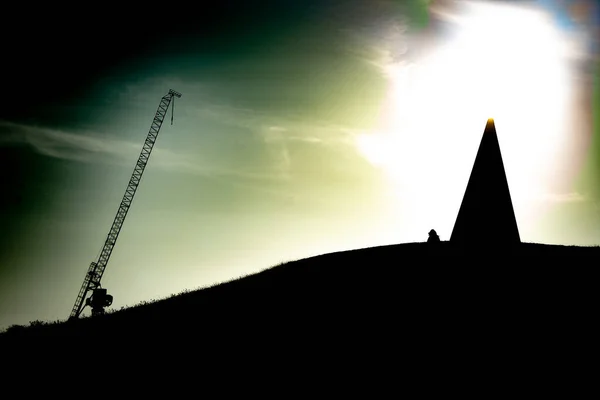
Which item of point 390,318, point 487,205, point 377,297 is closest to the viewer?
point 390,318

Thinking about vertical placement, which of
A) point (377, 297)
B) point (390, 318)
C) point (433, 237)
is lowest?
point (390, 318)

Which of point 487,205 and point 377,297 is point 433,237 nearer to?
point 487,205

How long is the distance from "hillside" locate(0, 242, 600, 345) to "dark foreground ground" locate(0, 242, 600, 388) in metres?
0.05

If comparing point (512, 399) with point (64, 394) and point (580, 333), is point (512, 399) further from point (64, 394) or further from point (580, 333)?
point (64, 394)

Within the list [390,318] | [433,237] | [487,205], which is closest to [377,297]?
[390,318]

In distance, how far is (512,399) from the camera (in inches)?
444

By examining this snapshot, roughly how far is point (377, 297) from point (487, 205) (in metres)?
6.42

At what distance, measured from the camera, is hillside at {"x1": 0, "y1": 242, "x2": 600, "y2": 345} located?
16234 mm

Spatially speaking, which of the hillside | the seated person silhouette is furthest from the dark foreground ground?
the seated person silhouette

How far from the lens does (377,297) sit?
17.9 metres

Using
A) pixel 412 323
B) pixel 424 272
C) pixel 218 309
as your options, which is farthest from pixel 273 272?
pixel 412 323

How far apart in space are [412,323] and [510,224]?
24.7 ft

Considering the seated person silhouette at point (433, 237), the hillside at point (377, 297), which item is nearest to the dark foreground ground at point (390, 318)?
the hillside at point (377, 297)

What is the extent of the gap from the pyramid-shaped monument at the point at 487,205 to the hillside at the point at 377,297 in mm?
584
